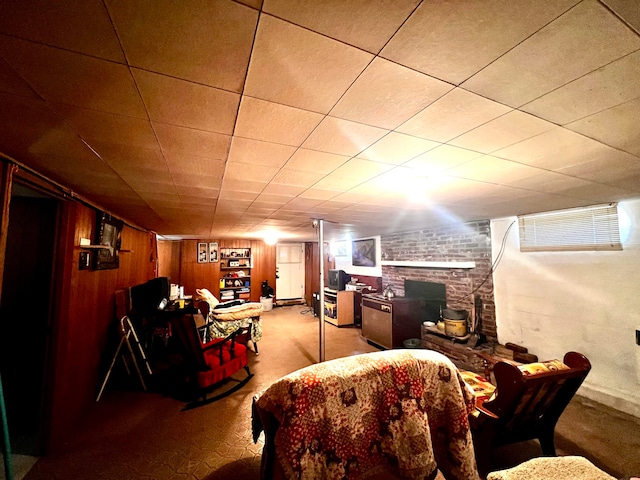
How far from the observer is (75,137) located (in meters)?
1.32

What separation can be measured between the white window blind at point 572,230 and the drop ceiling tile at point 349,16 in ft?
12.2

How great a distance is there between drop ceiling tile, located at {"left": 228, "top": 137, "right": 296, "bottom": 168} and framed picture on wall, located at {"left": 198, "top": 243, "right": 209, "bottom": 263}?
6910 millimetres

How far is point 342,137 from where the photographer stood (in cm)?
136

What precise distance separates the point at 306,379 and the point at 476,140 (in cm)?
174

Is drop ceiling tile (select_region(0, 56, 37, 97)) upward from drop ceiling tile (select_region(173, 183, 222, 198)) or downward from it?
downward

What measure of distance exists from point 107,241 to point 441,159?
12.0 feet

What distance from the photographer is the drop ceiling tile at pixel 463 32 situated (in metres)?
0.66

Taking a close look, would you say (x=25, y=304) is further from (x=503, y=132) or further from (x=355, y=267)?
(x=355, y=267)

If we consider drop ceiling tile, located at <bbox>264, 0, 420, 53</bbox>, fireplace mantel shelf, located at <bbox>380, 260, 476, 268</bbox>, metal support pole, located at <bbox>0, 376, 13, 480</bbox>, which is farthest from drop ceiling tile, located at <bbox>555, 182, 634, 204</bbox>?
metal support pole, located at <bbox>0, 376, 13, 480</bbox>

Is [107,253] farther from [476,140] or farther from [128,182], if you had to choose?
[476,140]

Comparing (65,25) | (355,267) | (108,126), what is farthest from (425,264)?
(65,25)

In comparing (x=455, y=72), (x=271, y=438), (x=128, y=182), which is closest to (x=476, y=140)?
(x=455, y=72)

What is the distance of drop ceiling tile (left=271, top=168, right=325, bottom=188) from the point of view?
75.8 inches

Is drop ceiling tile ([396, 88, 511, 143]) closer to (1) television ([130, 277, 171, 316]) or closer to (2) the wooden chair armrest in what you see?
(2) the wooden chair armrest
